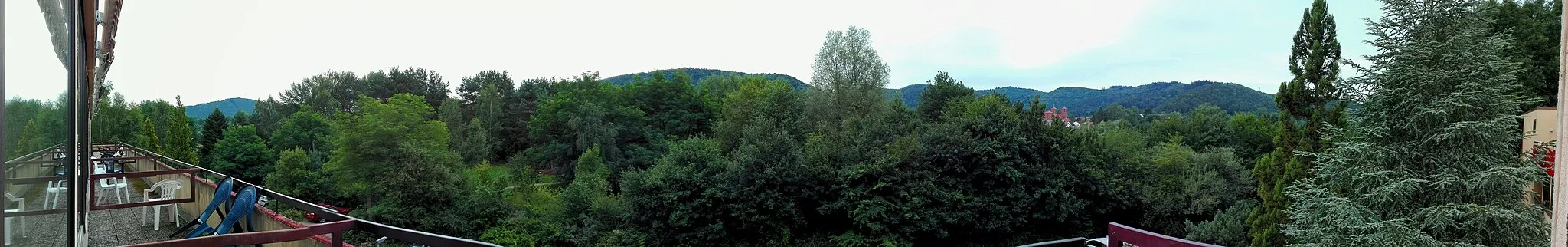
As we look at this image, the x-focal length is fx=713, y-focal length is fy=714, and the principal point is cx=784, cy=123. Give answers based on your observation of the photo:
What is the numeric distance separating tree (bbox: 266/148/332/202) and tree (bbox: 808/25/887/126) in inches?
623

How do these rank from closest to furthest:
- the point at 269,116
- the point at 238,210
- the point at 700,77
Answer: the point at 238,210 < the point at 269,116 < the point at 700,77

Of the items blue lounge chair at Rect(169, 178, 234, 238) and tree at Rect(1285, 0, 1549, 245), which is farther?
tree at Rect(1285, 0, 1549, 245)

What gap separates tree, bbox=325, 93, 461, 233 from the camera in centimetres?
1870

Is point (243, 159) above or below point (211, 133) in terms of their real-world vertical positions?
below

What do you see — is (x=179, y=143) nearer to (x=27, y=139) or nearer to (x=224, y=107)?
(x=224, y=107)

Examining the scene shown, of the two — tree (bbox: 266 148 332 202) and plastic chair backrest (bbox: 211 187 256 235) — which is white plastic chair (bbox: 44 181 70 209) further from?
tree (bbox: 266 148 332 202)

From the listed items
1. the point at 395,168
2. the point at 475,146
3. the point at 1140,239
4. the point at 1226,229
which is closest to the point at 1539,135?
the point at 1140,239

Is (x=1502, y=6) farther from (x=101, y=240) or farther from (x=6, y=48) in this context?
(x=101, y=240)

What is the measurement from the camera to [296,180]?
74.0 feet

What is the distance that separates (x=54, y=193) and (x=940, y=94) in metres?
27.4

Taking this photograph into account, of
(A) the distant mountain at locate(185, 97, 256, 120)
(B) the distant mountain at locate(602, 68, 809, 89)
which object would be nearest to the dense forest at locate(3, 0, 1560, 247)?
(A) the distant mountain at locate(185, 97, 256, 120)

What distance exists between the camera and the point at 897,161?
19.4 metres

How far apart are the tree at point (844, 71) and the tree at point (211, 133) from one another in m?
26.9

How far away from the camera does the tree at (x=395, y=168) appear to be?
1870 centimetres
